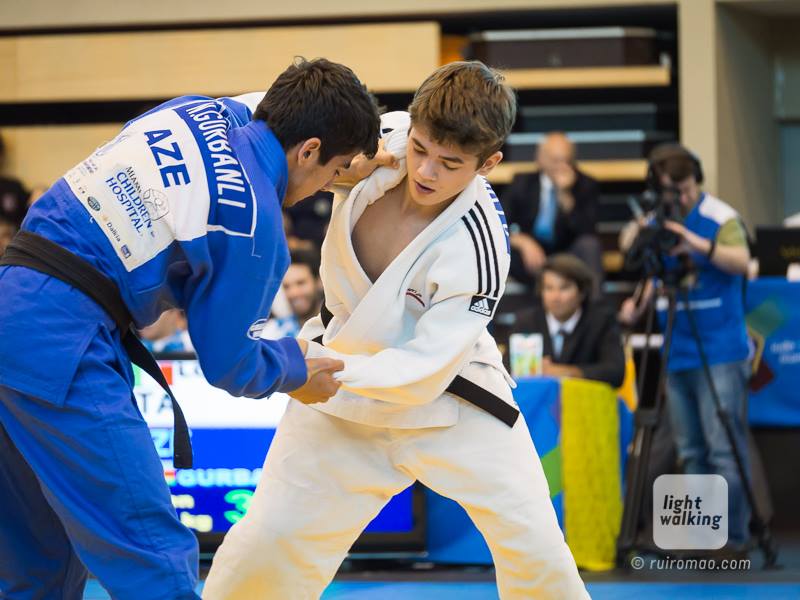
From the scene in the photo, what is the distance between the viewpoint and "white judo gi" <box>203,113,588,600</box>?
9.23 feet

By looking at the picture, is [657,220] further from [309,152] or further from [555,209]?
[309,152]

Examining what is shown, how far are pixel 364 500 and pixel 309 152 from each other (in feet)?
2.92

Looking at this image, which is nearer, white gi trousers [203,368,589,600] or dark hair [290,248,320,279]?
white gi trousers [203,368,589,600]

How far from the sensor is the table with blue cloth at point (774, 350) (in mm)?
5750

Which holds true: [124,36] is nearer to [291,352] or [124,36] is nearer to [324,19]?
[324,19]

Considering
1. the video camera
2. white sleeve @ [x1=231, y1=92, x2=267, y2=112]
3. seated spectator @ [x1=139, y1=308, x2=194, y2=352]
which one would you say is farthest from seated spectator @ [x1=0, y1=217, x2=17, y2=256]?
white sleeve @ [x1=231, y1=92, x2=267, y2=112]

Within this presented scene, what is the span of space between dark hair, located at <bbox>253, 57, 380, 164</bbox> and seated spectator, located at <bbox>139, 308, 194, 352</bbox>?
3369 millimetres

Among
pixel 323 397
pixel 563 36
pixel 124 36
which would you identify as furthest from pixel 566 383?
pixel 124 36

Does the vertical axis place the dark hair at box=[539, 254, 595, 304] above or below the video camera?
below

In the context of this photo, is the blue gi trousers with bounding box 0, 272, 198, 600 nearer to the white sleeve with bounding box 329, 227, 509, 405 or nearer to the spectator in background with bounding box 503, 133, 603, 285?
the white sleeve with bounding box 329, 227, 509, 405

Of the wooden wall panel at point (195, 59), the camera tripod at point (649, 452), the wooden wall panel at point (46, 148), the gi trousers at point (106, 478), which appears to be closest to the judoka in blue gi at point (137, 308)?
the gi trousers at point (106, 478)

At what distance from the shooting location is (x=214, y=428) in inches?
187

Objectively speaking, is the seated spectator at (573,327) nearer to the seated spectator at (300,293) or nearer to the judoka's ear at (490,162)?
the seated spectator at (300,293)

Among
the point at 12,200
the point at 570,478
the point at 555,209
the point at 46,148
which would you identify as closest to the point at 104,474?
the point at 570,478
